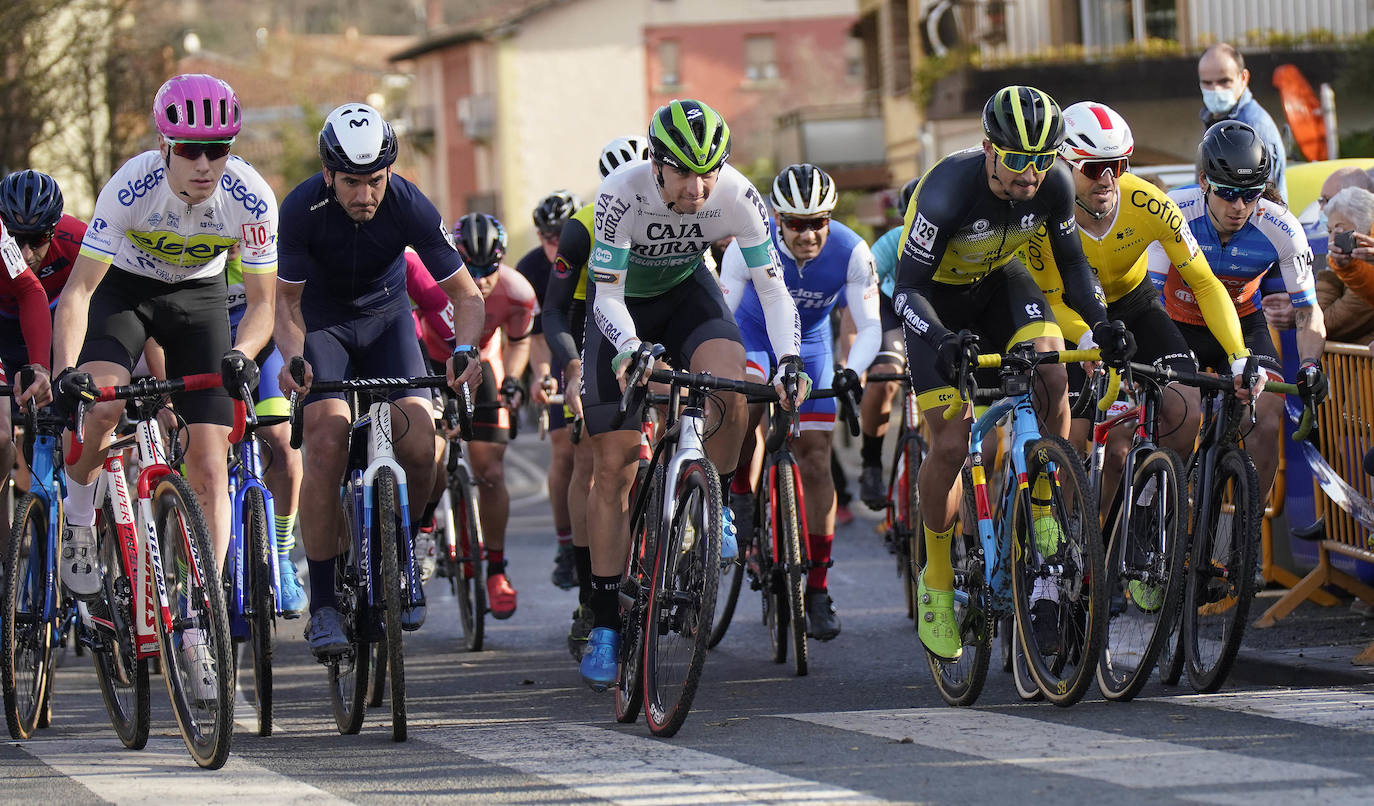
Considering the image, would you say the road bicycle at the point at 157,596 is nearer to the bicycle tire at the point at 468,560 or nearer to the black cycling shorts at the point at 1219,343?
the bicycle tire at the point at 468,560

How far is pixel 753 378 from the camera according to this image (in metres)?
9.14

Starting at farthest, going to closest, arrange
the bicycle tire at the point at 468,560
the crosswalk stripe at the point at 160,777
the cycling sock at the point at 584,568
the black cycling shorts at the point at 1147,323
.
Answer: the bicycle tire at the point at 468,560, the cycling sock at the point at 584,568, the black cycling shorts at the point at 1147,323, the crosswalk stripe at the point at 160,777

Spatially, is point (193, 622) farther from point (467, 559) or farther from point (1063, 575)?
point (467, 559)

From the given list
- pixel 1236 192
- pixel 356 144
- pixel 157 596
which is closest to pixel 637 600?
pixel 157 596

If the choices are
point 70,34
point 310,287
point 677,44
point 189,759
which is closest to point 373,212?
point 310,287

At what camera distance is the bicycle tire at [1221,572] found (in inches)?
267

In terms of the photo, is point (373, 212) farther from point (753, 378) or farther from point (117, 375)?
point (753, 378)

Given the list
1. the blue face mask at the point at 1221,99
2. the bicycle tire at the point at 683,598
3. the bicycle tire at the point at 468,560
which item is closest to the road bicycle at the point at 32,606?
the bicycle tire at the point at 683,598

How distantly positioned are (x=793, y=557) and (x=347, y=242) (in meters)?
2.41

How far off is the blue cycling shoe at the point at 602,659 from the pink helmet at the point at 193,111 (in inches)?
92.7

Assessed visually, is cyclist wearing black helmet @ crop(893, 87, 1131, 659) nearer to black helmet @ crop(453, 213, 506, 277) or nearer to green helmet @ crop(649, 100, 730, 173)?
green helmet @ crop(649, 100, 730, 173)

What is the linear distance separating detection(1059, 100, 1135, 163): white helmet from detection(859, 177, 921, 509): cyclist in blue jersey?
2.72 meters

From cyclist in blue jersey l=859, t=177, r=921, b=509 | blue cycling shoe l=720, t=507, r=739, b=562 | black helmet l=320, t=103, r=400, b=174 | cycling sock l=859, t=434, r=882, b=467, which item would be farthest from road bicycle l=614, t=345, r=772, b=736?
cycling sock l=859, t=434, r=882, b=467

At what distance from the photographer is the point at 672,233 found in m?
7.65
